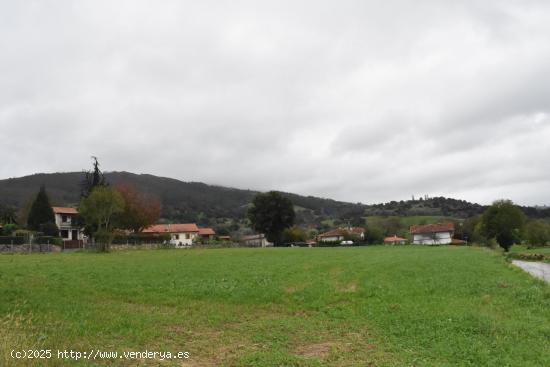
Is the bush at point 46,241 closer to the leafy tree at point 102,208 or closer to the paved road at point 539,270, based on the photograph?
the leafy tree at point 102,208

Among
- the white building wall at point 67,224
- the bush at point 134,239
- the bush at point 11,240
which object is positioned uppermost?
the white building wall at point 67,224

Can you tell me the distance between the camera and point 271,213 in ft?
340

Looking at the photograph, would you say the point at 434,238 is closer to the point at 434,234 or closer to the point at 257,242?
the point at 434,234

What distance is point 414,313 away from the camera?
49.2ft

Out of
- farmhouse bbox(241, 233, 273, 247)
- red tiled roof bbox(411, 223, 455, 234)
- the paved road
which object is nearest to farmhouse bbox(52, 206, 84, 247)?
farmhouse bbox(241, 233, 273, 247)

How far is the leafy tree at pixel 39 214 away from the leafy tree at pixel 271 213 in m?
41.2

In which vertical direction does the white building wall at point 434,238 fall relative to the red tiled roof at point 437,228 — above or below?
below

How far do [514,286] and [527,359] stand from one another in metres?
11.8

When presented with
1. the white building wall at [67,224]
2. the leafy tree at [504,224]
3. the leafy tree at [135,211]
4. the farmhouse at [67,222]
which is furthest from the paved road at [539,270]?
the white building wall at [67,224]

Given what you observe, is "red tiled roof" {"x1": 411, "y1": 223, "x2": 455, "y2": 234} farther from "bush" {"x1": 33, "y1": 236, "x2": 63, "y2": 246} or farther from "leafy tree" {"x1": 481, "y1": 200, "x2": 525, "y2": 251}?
"bush" {"x1": 33, "y1": 236, "x2": 63, "y2": 246}

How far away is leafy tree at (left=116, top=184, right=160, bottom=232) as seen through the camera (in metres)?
84.7

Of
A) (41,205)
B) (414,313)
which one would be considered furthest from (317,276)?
(41,205)

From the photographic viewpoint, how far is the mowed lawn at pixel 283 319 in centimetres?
1027

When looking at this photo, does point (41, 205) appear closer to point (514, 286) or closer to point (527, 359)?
point (514, 286)
